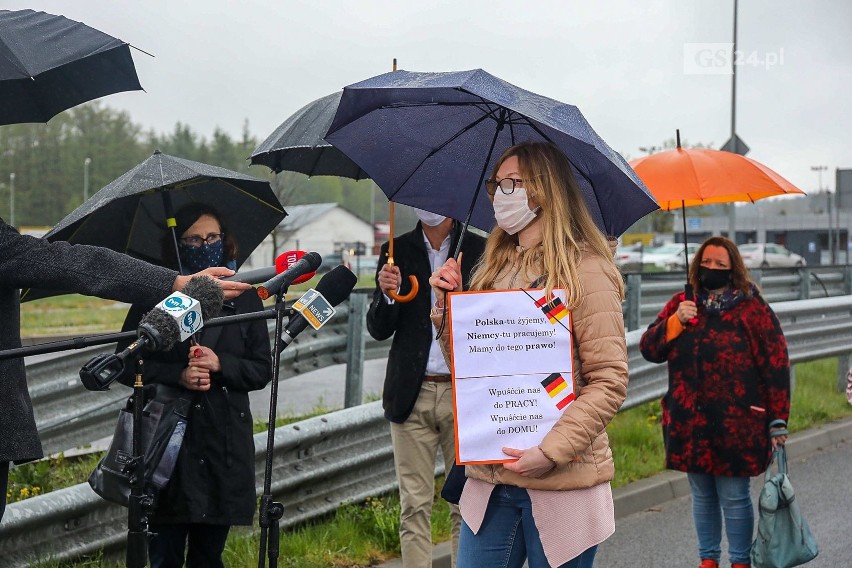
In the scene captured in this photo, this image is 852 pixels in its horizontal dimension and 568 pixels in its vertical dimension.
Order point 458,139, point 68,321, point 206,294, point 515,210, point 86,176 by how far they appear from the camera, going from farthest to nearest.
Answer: point 86,176 < point 68,321 < point 458,139 < point 515,210 < point 206,294

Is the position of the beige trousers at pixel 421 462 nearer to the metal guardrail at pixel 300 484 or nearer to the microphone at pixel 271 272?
the metal guardrail at pixel 300 484

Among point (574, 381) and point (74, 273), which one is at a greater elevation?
point (74, 273)

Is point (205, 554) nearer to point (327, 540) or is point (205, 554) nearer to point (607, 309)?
point (327, 540)

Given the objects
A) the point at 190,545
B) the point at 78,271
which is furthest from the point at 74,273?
the point at 190,545

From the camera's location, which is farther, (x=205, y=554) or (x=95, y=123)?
(x=95, y=123)

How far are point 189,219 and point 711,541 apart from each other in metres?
3.25

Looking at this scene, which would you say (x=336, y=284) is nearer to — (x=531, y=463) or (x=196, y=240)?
(x=531, y=463)

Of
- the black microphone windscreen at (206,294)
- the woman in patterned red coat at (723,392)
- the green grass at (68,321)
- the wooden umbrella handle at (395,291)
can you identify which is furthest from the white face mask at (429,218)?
the green grass at (68,321)

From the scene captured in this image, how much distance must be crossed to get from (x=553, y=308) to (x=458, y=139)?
124cm

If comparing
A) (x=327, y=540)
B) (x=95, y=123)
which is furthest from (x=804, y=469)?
(x=95, y=123)

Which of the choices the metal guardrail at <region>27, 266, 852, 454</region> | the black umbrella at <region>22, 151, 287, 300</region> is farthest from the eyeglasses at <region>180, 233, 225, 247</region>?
the metal guardrail at <region>27, 266, 852, 454</region>

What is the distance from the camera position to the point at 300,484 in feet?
18.1

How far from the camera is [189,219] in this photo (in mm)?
4293

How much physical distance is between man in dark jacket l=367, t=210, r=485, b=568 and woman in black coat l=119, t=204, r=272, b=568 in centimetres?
76
